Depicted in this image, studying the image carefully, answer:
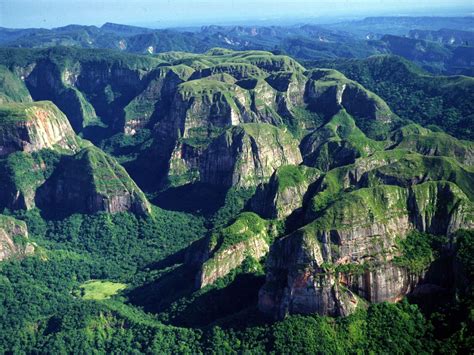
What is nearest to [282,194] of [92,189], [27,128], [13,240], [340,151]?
[340,151]

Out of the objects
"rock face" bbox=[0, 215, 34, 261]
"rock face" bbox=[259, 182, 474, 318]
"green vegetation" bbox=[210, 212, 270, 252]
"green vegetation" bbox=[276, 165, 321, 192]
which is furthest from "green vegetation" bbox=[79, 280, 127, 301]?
"rock face" bbox=[259, 182, 474, 318]

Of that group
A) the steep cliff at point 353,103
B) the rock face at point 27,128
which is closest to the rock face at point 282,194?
the rock face at point 27,128

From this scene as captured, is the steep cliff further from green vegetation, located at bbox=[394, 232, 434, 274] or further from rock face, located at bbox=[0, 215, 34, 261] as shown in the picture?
rock face, located at bbox=[0, 215, 34, 261]

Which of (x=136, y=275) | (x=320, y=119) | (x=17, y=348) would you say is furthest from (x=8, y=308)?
(x=320, y=119)

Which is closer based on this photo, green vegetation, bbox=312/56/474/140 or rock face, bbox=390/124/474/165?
rock face, bbox=390/124/474/165

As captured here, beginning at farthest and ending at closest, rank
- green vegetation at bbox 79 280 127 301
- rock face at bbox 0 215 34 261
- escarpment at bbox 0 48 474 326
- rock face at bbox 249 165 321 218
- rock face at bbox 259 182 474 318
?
rock face at bbox 0 215 34 261 → rock face at bbox 249 165 321 218 → green vegetation at bbox 79 280 127 301 → escarpment at bbox 0 48 474 326 → rock face at bbox 259 182 474 318
